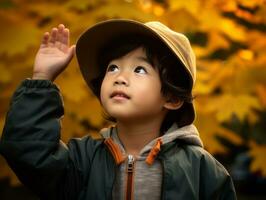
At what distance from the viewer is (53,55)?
6.25 ft

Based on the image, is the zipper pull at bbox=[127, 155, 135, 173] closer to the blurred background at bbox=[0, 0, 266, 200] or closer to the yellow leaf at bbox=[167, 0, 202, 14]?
the blurred background at bbox=[0, 0, 266, 200]

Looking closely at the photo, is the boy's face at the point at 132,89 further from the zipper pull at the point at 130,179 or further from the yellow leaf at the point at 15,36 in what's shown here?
the yellow leaf at the point at 15,36

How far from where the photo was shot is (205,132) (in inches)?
148

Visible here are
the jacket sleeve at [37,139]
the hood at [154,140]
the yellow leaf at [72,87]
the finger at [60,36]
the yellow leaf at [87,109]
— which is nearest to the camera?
the jacket sleeve at [37,139]

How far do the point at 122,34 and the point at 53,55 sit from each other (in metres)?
0.27

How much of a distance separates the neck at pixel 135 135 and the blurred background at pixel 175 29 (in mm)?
1436

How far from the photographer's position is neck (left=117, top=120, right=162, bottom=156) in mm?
1915

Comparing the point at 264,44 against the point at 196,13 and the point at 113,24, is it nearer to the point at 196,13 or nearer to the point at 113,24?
the point at 196,13

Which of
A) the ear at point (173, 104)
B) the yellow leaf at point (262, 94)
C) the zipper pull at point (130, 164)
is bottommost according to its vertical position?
the yellow leaf at point (262, 94)

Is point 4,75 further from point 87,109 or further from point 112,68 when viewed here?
point 112,68

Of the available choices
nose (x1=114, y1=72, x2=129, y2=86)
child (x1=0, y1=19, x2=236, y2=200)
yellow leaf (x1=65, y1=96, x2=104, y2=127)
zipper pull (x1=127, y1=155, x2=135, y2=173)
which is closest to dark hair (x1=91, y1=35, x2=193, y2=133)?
child (x1=0, y1=19, x2=236, y2=200)

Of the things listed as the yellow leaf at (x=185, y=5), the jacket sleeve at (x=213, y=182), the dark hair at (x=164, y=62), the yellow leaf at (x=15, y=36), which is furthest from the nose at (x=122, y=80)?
the yellow leaf at (x=185, y=5)

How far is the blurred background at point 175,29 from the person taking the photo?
10.9ft

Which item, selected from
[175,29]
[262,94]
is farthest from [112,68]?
[262,94]
